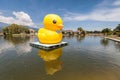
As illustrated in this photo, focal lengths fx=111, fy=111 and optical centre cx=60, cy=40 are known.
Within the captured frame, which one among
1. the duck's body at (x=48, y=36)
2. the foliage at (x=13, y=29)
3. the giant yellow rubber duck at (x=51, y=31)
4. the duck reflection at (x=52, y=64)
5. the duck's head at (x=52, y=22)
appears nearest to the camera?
the duck reflection at (x=52, y=64)

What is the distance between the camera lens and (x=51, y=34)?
15.2 m

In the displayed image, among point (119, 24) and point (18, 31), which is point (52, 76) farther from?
point (18, 31)

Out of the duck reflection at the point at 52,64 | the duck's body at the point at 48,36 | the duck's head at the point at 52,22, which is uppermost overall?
the duck's head at the point at 52,22

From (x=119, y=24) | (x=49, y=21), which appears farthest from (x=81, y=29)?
(x=49, y=21)

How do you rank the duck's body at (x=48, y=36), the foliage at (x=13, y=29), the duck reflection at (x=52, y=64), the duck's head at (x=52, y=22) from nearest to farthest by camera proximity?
the duck reflection at (x=52, y=64)
the duck's body at (x=48, y=36)
the duck's head at (x=52, y=22)
the foliage at (x=13, y=29)

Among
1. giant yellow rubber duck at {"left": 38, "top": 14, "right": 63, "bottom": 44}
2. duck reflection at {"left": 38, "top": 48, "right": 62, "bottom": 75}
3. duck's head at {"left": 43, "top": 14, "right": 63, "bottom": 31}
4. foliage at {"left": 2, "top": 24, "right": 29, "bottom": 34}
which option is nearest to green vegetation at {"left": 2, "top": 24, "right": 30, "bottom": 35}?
foliage at {"left": 2, "top": 24, "right": 29, "bottom": 34}

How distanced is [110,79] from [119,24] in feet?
179

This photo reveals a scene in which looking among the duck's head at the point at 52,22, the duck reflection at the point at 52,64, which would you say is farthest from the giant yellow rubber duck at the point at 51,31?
the duck reflection at the point at 52,64

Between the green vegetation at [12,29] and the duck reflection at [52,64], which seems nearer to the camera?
the duck reflection at [52,64]

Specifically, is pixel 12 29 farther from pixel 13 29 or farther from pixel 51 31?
pixel 51 31

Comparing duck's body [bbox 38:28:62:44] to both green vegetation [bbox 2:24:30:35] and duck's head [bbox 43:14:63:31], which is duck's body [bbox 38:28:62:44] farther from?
green vegetation [bbox 2:24:30:35]

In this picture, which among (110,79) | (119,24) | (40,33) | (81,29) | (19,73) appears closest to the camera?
(110,79)

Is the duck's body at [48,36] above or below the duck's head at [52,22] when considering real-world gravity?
below

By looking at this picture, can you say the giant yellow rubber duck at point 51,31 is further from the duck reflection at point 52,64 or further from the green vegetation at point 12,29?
the green vegetation at point 12,29
